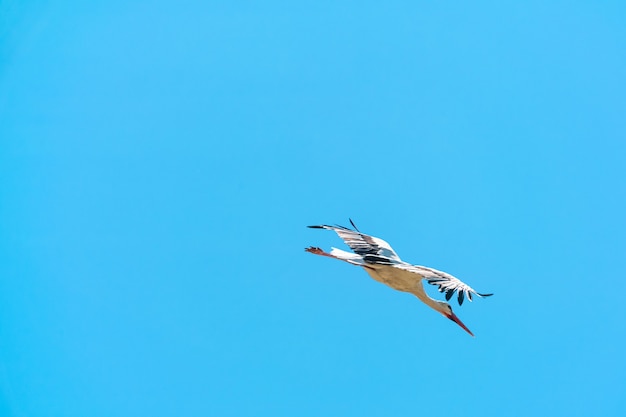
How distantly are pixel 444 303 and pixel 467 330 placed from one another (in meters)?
0.68

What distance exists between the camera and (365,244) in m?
16.8

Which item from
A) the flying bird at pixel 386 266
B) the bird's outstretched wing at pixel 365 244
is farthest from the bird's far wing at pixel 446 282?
the bird's outstretched wing at pixel 365 244

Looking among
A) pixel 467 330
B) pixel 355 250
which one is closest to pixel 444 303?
pixel 467 330

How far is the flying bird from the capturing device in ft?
51.2

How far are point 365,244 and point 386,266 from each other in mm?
1160

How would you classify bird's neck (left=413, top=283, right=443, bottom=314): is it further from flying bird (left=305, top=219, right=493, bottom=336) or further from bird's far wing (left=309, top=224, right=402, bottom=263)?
bird's far wing (left=309, top=224, right=402, bottom=263)

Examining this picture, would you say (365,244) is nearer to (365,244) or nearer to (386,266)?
(365,244)

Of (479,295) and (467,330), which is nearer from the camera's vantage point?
(479,295)

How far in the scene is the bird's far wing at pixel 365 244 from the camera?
1636 cm

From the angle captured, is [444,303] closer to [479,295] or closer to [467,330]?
[467,330]

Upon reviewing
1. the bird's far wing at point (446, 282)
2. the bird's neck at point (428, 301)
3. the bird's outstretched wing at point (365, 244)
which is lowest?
the bird's far wing at point (446, 282)

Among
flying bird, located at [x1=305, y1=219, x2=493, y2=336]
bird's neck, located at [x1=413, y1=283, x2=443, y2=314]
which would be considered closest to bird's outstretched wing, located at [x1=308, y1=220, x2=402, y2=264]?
flying bird, located at [x1=305, y1=219, x2=493, y2=336]

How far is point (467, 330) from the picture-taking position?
1593 centimetres

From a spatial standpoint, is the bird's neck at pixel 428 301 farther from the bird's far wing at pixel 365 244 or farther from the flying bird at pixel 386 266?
the bird's far wing at pixel 365 244
